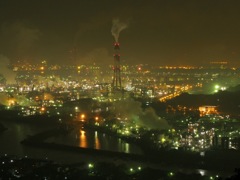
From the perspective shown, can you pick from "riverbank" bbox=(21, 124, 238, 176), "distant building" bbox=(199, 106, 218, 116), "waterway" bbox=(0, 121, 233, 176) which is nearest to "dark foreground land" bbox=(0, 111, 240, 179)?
"riverbank" bbox=(21, 124, 238, 176)

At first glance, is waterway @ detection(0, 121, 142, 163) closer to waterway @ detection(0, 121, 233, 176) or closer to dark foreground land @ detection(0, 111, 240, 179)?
waterway @ detection(0, 121, 233, 176)

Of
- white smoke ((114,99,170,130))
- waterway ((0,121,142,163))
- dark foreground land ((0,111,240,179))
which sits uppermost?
white smoke ((114,99,170,130))

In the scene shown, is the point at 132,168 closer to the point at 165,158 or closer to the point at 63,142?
the point at 165,158

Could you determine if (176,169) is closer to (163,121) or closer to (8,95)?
(163,121)

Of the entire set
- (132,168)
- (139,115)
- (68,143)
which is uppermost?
(139,115)

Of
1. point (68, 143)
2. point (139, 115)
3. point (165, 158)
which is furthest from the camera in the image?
point (139, 115)

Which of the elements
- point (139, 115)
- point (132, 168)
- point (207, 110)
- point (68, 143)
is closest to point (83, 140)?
point (68, 143)

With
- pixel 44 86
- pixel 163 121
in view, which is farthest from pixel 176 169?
pixel 44 86

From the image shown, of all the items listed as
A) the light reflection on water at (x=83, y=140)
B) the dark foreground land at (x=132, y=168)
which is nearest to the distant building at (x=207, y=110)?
the light reflection on water at (x=83, y=140)

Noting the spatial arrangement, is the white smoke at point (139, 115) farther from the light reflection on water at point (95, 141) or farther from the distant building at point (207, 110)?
the distant building at point (207, 110)
